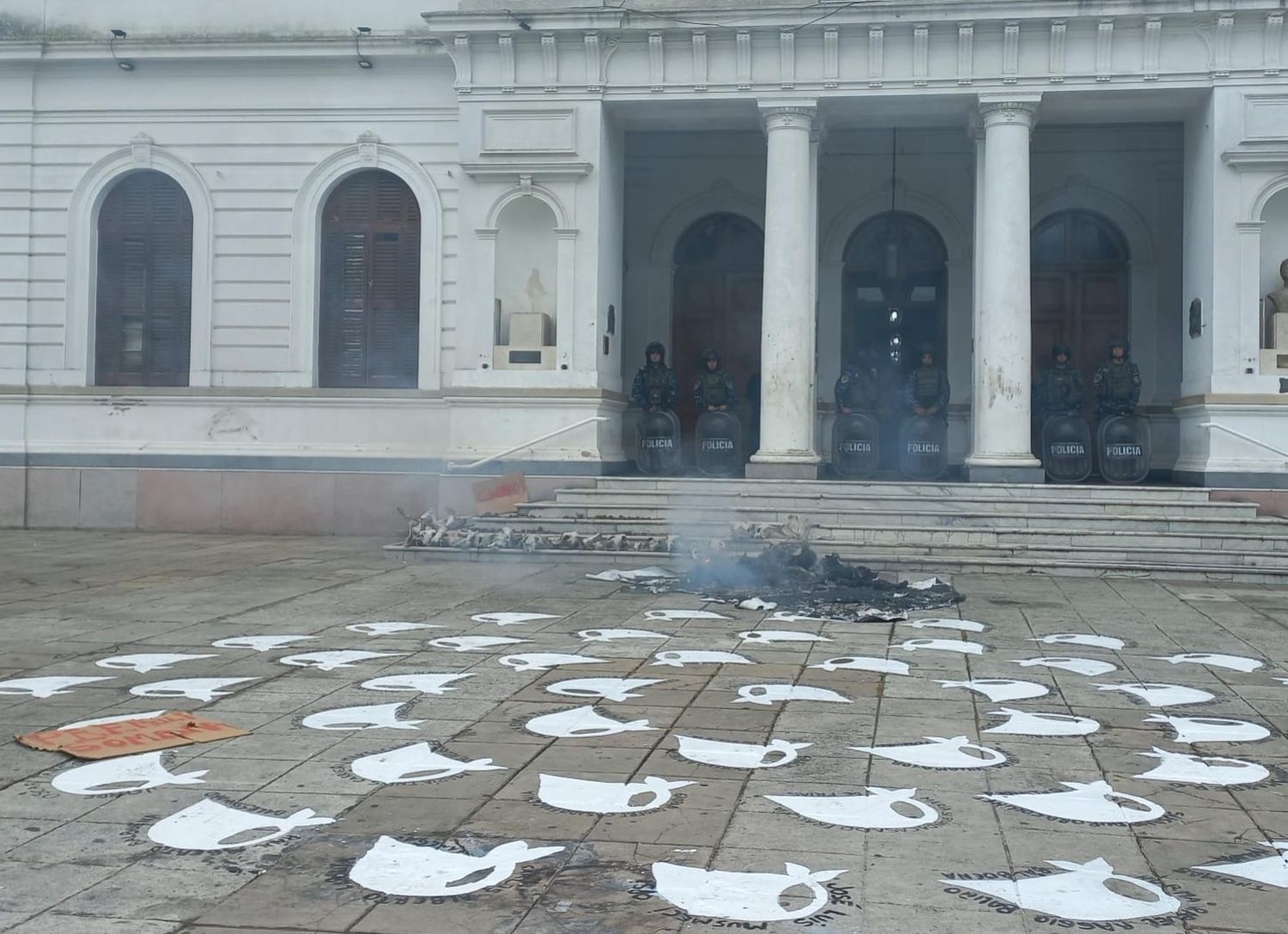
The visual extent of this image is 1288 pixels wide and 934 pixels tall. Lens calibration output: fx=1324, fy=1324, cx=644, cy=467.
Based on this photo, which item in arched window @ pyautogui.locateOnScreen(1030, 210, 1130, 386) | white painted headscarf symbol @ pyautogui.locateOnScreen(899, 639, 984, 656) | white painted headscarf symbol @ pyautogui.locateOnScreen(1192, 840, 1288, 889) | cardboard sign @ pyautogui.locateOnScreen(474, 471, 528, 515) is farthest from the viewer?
arched window @ pyautogui.locateOnScreen(1030, 210, 1130, 386)

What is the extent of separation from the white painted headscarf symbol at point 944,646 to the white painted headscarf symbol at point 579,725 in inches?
122

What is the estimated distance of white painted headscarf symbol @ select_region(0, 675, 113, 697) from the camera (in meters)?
7.38

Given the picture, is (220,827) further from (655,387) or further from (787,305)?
(655,387)

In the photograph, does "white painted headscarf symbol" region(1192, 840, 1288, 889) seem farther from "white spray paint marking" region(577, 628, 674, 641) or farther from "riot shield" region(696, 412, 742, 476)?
"riot shield" region(696, 412, 742, 476)

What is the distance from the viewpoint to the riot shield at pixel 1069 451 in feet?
59.8

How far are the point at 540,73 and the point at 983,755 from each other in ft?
46.0

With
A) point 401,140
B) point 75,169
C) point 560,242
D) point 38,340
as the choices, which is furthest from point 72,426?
point 560,242

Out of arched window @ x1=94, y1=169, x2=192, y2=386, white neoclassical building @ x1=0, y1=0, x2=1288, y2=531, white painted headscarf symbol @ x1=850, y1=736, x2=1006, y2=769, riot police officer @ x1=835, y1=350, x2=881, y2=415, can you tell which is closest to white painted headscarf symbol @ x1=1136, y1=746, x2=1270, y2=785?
white painted headscarf symbol @ x1=850, y1=736, x2=1006, y2=769

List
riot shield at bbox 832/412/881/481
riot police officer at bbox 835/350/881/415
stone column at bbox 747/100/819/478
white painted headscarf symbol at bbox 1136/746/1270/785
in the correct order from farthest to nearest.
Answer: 1. riot police officer at bbox 835/350/881/415
2. riot shield at bbox 832/412/881/481
3. stone column at bbox 747/100/819/478
4. white painted headscarf symbol at bbox 1136/746/1270/785

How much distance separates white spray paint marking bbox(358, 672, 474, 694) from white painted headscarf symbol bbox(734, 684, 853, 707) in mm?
1678

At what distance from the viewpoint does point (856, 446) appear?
19156 millimetres

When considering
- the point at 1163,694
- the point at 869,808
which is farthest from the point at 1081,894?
the point at 1163,694

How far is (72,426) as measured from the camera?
1977 cm

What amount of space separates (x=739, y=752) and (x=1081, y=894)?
210 centimetres
